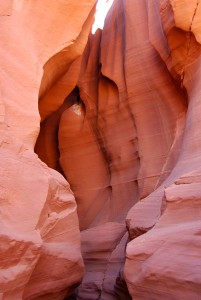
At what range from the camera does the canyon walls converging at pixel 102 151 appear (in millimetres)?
4230

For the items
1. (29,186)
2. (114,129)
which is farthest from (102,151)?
(29,186)

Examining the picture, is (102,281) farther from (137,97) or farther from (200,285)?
(137,97)

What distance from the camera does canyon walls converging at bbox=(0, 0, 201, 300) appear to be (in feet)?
13.9

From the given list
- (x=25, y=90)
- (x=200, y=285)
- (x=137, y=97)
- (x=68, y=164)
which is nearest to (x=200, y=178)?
(x=200, y=285)

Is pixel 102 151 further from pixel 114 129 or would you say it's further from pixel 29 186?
pixel 29 186

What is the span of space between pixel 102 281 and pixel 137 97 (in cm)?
400

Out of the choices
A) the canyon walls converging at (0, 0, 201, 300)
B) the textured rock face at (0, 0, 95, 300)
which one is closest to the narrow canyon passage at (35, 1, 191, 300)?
the canyon walls converging at (0, 0, 201, 300)

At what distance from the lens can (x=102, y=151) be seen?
30.7 feet

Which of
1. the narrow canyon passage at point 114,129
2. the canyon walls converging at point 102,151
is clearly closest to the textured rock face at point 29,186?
the canyon walls converging at point 102,151

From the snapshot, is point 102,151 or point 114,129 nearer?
point 114,129

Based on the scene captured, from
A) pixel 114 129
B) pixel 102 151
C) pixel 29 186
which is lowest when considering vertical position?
pixel 102 151

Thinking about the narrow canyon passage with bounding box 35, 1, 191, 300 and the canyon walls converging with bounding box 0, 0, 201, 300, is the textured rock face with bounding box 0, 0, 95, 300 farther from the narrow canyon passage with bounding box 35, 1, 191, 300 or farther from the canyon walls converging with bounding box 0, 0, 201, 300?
the narrow canyon passage with bounding box 35, 1, 191, 300

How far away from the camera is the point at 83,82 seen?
391 inches

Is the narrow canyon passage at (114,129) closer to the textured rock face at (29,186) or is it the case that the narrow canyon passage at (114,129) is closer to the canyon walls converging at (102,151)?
the canyon walls converging at (102,151)
